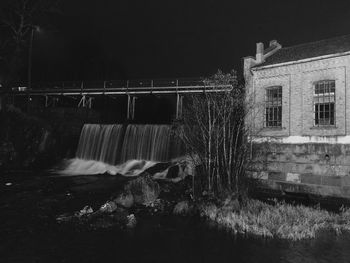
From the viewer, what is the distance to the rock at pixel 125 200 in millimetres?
14591

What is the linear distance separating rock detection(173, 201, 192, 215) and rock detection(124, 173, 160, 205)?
1.69 meters

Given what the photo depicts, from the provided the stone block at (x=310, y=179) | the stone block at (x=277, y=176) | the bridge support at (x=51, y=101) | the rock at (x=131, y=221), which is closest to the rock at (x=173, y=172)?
the stone block at (x=277, y=176)

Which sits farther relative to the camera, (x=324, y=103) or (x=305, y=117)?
(x=305, y=117)

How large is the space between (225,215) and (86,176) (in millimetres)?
14750

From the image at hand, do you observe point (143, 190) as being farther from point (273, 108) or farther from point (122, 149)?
point (122, 149)

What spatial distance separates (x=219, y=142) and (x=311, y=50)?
820cm

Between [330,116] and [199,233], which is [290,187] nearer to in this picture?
[330,116]

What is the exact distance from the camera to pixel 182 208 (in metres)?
14.0

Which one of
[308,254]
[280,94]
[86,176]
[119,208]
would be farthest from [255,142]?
[86,176]

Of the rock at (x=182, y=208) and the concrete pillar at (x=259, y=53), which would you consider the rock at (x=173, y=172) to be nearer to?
the rock at (x=182, y=208)

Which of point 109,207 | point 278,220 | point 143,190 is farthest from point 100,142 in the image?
point 278,220

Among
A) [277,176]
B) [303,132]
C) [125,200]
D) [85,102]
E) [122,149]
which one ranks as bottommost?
[125,200]

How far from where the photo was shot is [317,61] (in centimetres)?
1722

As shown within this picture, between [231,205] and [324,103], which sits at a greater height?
[324,103]
